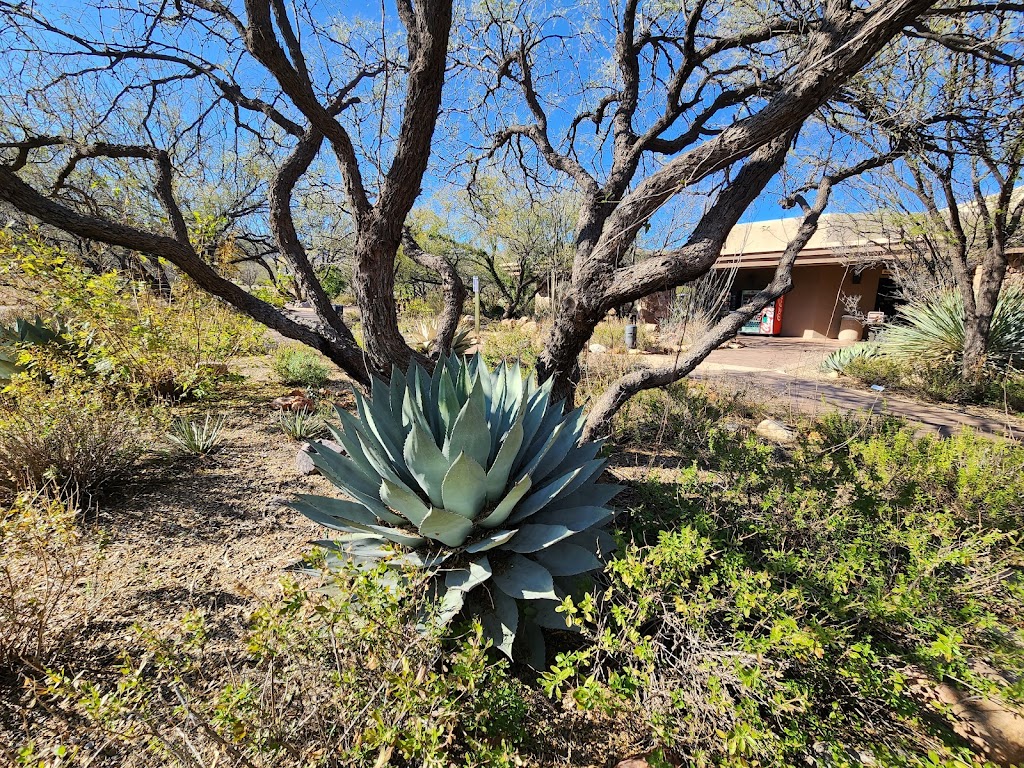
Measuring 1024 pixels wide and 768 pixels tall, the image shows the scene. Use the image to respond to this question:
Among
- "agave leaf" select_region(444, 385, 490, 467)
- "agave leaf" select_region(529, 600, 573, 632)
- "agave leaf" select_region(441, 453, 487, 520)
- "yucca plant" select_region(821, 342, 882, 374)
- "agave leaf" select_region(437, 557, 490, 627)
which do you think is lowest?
"agave leaf" select_region(529, 600, 573, 632)

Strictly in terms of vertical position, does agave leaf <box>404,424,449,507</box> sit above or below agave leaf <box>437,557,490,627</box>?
above

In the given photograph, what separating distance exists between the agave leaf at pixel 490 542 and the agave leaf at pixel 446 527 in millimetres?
61

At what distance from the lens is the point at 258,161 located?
870 cm

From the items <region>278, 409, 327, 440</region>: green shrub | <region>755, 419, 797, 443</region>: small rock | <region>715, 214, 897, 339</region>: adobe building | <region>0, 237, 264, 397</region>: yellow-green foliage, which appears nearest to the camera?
<region>0, 237, 264, 397</region>: yellow-green foliage

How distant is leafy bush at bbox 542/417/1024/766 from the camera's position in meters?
1.27

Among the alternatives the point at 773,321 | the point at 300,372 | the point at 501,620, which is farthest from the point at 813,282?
the point at 501,620

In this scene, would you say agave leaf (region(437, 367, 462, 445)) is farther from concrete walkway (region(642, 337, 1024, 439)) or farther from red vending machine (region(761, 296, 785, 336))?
red vending machine (region(761, 296, 785, 336))

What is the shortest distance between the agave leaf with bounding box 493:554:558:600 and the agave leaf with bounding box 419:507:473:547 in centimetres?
21

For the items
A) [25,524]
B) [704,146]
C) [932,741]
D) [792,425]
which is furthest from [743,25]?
[25,524]

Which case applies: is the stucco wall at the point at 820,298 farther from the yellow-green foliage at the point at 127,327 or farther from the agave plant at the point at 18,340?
the agave plant at the point at 18,340

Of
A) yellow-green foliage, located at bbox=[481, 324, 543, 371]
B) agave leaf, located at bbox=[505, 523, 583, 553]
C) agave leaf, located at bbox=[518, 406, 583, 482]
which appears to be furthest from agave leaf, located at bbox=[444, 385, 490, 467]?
yellow-green foliage, located at bbox=[481, 324, 543, 371]

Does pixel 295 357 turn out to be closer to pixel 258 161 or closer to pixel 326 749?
pixel 258 161

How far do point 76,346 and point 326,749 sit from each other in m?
5.44

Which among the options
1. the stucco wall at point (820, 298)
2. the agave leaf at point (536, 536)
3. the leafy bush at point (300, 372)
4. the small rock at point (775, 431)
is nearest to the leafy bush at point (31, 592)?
the agave leaf at point (536, 536)
